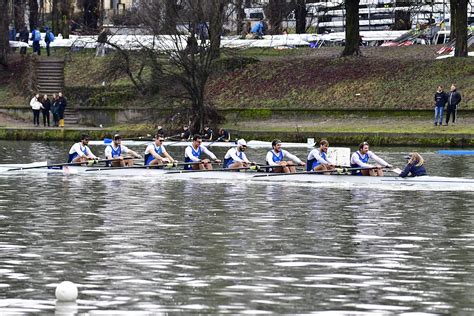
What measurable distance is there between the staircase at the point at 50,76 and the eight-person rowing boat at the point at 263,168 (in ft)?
73.4

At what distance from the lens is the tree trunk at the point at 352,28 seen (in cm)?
5708

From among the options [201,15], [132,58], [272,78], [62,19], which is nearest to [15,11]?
[62,19]

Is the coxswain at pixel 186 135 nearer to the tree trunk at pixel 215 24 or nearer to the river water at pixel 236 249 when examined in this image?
the tree trunk at pixel 215 24

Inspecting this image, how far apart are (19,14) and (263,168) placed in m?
39.8

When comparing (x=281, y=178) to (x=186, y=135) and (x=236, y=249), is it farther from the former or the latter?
(x=186, y=135)

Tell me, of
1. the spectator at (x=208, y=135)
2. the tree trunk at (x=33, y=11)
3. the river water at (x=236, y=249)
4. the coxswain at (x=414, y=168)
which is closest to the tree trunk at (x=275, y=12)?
the tree trunk at (x=33, y=11)

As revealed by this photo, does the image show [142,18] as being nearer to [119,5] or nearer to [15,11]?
[15,11]

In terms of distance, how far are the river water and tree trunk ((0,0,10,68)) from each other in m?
30.1

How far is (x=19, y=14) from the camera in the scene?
7100 centimetres

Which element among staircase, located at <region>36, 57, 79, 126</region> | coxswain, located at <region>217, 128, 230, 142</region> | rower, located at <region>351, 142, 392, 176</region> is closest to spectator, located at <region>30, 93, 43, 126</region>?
staircase, located at <region>36, 57, 79, 126</region>

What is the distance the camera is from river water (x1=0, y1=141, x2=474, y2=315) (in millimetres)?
16516

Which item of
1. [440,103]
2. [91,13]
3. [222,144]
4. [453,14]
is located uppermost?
[91,13]

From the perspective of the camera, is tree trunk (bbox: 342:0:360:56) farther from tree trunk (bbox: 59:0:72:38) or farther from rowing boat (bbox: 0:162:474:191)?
rowing boat (bbox: 0:162:474:191)

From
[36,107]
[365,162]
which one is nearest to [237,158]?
[365,162]
